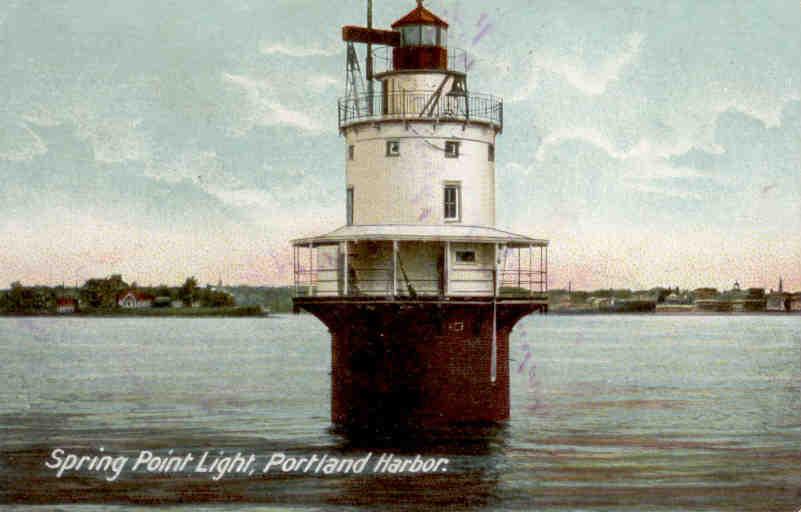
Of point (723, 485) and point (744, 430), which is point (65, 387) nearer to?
point (744, 430)

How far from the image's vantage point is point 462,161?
132 feet

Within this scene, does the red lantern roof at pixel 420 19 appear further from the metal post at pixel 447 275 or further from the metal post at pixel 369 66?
the metal post at pixel 447 275

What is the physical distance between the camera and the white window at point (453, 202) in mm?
40156

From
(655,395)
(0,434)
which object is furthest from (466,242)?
(655,395)

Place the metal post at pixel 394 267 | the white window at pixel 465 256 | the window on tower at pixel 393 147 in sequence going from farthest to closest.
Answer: the window on tower at pixel 393 147 → the white window at pixel 465 256 → the metal post at pixel 394 267

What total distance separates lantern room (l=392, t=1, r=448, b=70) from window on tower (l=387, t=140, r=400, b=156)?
2.40 metres

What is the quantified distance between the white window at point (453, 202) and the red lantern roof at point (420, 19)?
5.05 metres

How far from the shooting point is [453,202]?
40250 millimetres

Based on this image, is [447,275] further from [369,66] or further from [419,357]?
[369,66]

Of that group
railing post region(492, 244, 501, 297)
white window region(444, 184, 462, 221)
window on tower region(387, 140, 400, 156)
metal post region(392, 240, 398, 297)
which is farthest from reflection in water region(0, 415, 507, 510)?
window on tower region(387, 140, 400, 156)

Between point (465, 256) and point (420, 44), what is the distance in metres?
6.60

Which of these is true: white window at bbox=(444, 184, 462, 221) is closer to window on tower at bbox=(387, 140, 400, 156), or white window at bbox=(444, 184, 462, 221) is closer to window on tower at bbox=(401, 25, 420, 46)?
window on tower at bbox=(387, 140, 400, 156)

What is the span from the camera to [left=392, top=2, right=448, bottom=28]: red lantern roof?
4075 cm

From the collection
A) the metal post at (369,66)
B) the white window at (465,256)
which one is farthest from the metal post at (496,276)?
the metal post at (369,66)
